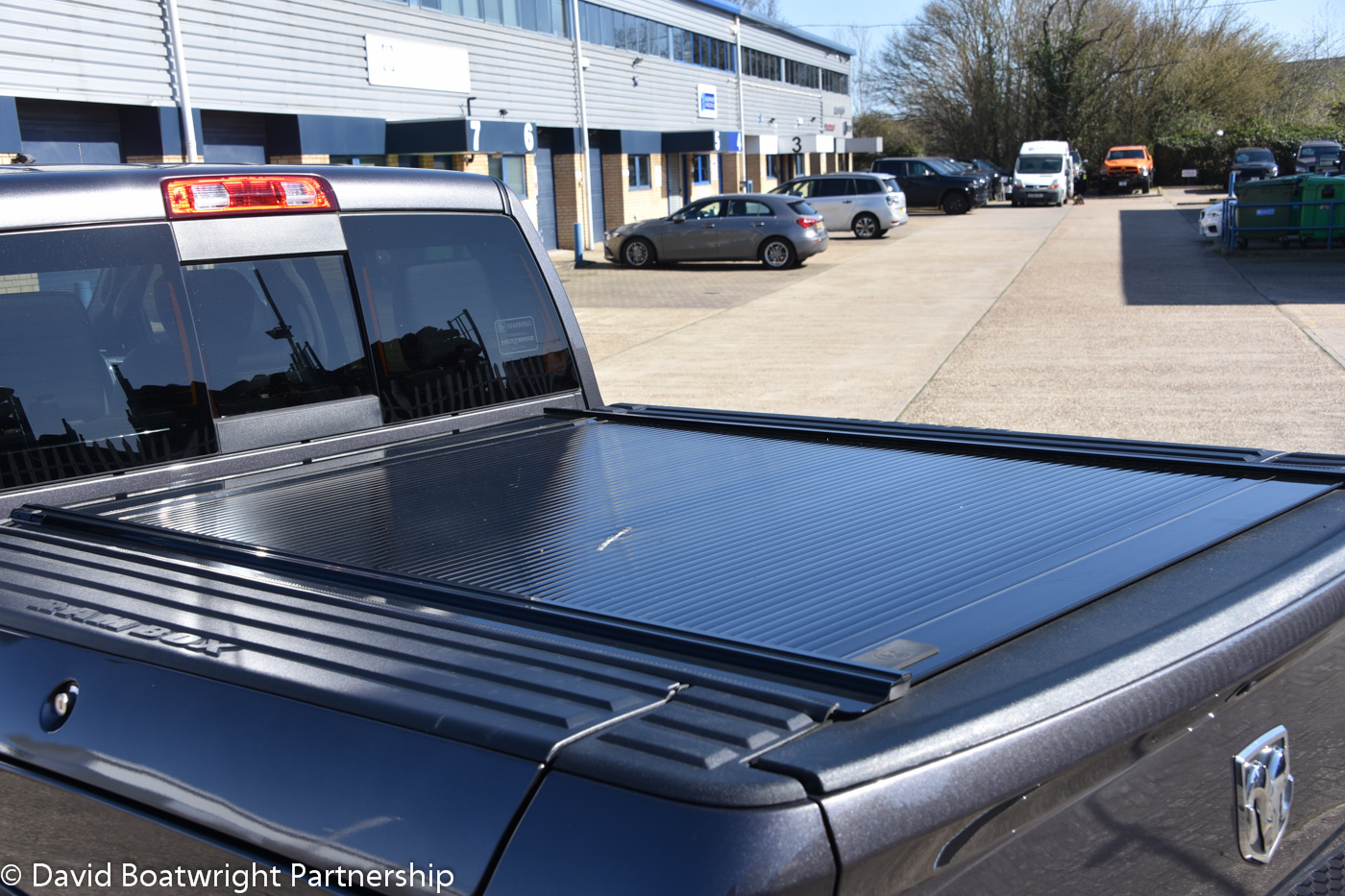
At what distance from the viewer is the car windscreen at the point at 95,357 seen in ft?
8.52

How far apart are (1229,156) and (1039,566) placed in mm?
65409

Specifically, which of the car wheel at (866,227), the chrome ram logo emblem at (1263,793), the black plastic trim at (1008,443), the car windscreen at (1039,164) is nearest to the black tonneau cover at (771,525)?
the black plastic trim at (1008,443)

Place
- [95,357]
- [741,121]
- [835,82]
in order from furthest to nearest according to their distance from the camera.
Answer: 1. [835,82]
2. [741,121]
3. [95,357]

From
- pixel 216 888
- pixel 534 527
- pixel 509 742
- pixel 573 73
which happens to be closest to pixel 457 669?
pixel 509 742

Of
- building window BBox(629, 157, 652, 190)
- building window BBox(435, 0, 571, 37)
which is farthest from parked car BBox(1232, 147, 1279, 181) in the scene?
building window BBox(435, 0, 571, 37)

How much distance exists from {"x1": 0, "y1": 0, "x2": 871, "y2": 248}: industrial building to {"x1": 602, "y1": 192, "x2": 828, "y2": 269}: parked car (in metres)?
4.12

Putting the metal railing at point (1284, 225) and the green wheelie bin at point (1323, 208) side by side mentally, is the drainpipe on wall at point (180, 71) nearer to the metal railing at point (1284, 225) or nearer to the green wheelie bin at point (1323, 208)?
the metal railing at point (1284, 225)

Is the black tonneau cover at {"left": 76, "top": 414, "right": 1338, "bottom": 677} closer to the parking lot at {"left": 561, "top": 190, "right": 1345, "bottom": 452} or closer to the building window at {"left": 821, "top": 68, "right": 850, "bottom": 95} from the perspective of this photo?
the parking lot at {"left": 561, "top": 190, "right": 1345, "bottom": 452}

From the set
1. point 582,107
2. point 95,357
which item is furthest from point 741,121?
point 95,357

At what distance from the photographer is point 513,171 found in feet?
98.0

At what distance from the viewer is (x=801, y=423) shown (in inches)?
139

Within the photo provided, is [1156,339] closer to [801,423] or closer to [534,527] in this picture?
[801,423]

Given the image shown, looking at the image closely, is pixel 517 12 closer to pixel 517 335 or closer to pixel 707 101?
pixel 707 101

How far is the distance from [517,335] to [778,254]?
75.9ft
